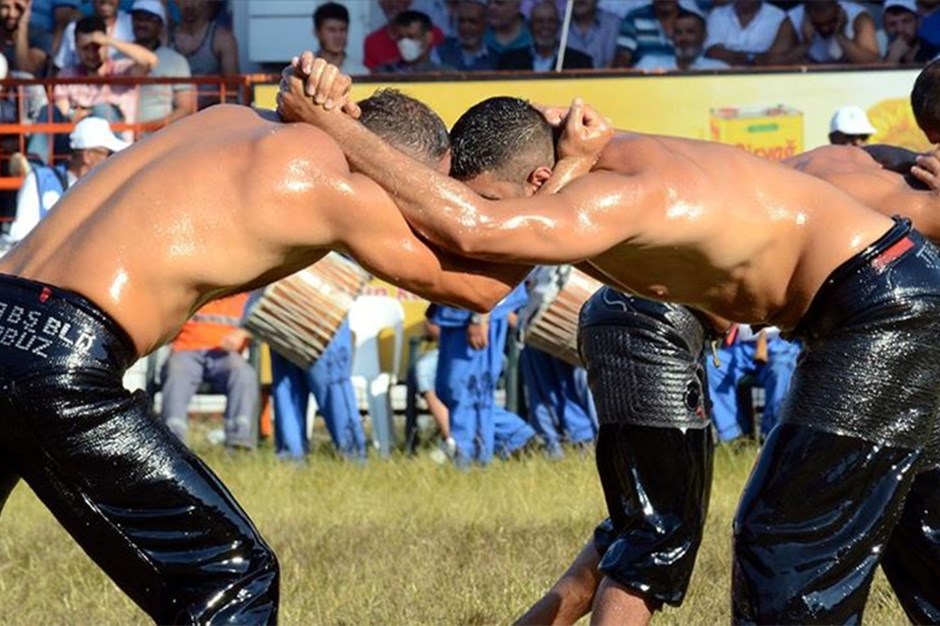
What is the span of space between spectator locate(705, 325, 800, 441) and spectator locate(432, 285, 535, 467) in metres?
1.10

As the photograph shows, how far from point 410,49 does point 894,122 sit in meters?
3.33

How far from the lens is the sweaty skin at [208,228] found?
4.40 m

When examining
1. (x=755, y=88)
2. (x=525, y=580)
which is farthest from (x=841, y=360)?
(x=755, y=88)

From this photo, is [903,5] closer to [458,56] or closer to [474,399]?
[458,56]

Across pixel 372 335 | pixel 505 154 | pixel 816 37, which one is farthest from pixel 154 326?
pixel 816 37

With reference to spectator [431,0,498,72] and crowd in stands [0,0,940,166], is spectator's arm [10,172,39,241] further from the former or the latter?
spectator [431,0,498,72]

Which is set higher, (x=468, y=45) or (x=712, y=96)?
(x=712, y=96)

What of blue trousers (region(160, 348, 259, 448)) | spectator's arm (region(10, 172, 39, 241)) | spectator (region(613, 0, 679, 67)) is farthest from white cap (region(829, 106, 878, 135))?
spectator's arm (region(10, 172, 39, 241))

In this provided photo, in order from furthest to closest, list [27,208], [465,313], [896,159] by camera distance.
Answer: [27,208]
[465,313]
[896,159]

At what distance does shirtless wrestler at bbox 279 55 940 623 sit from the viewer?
178 inches

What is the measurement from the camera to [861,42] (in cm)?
1263

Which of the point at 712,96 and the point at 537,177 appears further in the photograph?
the point at 712,96

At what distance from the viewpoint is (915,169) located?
550 cm

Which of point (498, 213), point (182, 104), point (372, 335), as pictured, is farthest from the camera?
point (182, 104)
